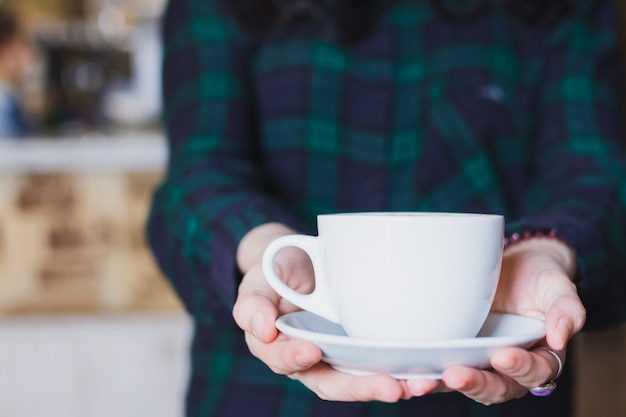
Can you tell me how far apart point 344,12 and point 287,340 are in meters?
0.46

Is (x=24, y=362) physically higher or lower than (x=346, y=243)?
lower

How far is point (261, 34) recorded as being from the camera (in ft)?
2.79

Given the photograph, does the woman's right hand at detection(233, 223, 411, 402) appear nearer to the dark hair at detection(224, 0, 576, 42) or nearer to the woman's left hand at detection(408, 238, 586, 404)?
the woman's left hand at detection(408, 238, 586, 404)

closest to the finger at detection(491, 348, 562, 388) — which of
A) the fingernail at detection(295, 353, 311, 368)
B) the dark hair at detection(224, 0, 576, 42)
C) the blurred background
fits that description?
the fingernail at detection(295, 353, 311, 368)

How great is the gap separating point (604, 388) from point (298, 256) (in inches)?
28.8

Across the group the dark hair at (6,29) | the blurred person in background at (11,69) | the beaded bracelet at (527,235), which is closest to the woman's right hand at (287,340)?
the beaded bracelet at (527,235)

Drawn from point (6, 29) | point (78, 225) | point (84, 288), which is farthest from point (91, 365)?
point (6, 29)

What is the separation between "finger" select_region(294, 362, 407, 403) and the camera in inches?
16.8

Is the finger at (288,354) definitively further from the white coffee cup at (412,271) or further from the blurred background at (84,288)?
the blurred background at (84,288)

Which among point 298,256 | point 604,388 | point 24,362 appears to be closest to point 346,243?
point 298,256

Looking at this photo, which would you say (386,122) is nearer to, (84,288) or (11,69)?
(84,288)

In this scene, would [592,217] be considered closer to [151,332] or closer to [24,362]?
[151,332]

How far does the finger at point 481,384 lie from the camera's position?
420mm

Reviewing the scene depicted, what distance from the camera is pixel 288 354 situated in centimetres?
45
